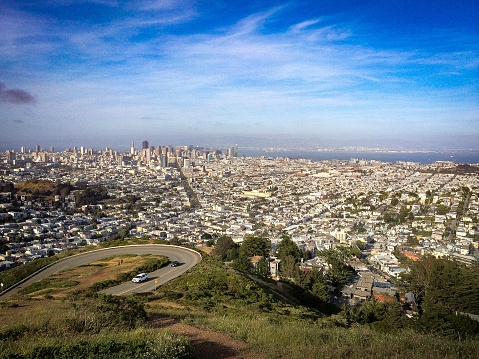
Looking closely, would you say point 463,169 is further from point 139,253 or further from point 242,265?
point 139,253

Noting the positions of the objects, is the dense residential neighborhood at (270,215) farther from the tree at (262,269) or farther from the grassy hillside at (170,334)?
the grassy hillside at (170,334)

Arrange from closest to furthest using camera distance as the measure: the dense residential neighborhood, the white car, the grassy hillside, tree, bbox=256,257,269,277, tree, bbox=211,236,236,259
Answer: the grassy hillside, the white car, tree, bbox=256,257,269,277, tree, bbox=211,236,236,259, the dense residential neighborhood

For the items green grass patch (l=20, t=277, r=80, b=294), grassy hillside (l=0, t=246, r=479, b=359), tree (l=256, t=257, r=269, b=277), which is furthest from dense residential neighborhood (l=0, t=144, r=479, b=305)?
green grass patch (l=20, t=277, r=80, b=294)

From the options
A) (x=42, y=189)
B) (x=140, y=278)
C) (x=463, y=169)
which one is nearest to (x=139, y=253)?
(x=140, y=278)

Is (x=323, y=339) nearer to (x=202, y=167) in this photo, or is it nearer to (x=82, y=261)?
(x=82, y=261)

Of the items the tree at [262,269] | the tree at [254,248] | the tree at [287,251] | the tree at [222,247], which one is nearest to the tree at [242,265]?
the tree at [262,269]

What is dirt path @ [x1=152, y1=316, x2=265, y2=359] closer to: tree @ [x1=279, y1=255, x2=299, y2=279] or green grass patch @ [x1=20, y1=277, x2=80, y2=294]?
green grass patch @ [x1=20, y1=277, x2=80, y2=294]
